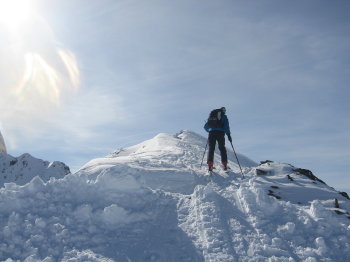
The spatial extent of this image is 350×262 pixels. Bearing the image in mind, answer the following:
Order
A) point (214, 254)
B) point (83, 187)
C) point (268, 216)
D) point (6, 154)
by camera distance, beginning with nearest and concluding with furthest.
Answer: point (214, 254) → point (268, 216) → point (83, 187) → point (6, 154)

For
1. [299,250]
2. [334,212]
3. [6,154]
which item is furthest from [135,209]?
[6,154]

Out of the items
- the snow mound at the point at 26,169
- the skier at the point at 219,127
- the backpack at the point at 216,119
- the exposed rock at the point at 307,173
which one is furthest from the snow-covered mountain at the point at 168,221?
the snow mound at the point at 26,169

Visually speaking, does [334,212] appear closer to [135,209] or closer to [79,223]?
[135,209]

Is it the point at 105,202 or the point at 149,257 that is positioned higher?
the point at 105,202

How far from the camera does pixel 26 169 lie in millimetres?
88125

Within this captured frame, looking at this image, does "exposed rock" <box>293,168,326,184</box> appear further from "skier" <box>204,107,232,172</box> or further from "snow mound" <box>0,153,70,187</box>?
"snow mound" <box>0,153,70,187</box>

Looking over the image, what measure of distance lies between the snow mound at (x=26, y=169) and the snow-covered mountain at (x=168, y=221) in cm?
7189

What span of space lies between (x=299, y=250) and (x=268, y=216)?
152cm

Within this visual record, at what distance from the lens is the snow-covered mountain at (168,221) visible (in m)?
8.25

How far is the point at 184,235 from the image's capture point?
9.08 meters

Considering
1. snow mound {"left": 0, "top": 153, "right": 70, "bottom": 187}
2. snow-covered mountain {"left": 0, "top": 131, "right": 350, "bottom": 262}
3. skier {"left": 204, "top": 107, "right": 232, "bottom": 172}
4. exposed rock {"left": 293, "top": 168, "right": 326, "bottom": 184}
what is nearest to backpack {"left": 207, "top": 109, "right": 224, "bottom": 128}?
skier {"left": 204, "top": 107, "right": 232, "bottom": 172}

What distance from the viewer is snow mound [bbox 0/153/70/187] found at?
81438mm

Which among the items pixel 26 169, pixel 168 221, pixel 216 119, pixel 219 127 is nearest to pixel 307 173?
pixel 219 127

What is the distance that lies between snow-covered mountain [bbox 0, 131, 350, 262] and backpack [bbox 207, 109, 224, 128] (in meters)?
3.41
